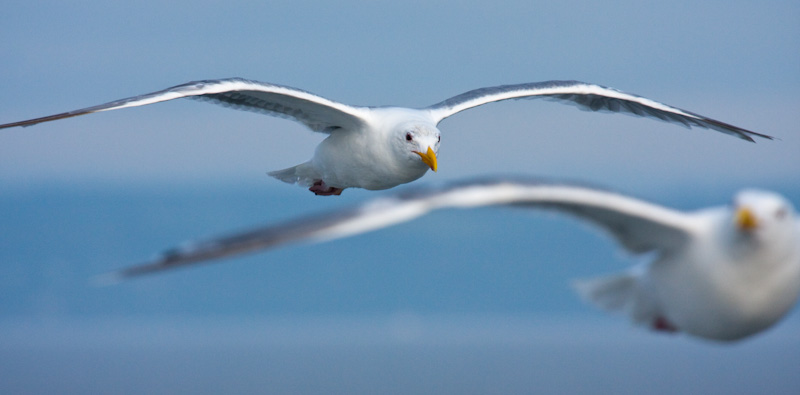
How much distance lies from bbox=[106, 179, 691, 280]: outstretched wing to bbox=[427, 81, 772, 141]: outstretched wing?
166 inches

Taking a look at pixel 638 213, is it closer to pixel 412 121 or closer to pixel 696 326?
pixel 696 326

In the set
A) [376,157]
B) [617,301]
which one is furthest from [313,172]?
[617,301]

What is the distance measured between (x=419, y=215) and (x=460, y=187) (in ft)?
1.13

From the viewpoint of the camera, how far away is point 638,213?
20.7 feet

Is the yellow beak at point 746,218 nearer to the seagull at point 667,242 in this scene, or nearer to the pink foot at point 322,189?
the seagull at point 667,242

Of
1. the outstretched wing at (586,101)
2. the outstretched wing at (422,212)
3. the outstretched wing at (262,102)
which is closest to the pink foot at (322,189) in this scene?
the outstretched wing at (262,102)

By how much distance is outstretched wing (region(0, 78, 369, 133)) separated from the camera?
376 inches

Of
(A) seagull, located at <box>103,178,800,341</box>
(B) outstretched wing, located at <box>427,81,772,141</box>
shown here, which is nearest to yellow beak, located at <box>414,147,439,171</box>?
(B) outstretched wing, located at <box>427,81,772,141</box>

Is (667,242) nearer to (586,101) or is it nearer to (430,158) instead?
(430,158)

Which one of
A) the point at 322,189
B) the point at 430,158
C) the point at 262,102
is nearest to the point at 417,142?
the point at 430,158

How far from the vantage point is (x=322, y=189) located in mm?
11688

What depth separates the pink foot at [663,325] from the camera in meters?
7.51

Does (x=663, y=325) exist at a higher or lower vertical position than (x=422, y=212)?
lower

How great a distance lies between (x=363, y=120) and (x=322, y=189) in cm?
166
